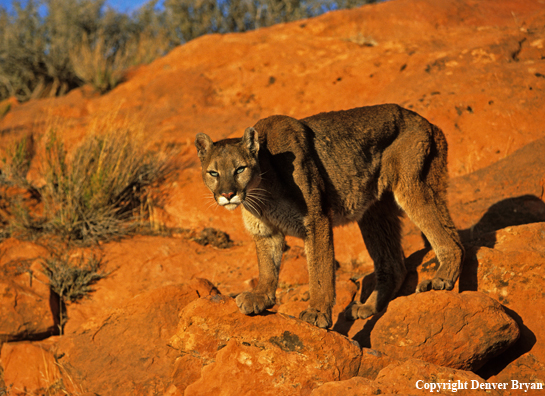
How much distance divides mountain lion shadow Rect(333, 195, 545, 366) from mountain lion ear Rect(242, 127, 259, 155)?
2.09 m

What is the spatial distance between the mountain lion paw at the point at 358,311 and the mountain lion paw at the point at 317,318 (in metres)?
1.19

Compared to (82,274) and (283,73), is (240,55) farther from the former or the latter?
(82,274)

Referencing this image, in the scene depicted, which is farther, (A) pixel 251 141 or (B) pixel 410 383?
(A) pixel 251 141

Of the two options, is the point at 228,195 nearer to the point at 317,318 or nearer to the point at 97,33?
the point at 317,318

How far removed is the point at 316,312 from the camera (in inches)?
170

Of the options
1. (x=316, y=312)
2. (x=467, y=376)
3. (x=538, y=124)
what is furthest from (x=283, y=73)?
(x=467, y=376)

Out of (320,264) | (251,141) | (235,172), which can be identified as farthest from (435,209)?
(235,172)

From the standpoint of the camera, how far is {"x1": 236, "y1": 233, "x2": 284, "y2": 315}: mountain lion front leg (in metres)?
4.26

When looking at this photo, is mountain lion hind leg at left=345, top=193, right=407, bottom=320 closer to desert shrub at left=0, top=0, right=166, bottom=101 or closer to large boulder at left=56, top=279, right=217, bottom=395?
large boulder at left=56, top=279, right=217, bottom=395

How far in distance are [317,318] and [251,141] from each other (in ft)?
5.57

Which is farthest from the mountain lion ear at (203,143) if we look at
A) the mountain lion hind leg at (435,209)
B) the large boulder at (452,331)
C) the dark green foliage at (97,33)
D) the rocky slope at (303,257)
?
the dark green foliage at (97,33)

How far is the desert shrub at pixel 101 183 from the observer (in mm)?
8062

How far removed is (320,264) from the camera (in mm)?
4582

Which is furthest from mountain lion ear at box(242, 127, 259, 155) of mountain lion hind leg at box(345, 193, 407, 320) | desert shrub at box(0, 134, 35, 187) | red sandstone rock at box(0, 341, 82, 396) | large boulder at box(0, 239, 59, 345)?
desert shrub at box(0, 134, 35, 187)
